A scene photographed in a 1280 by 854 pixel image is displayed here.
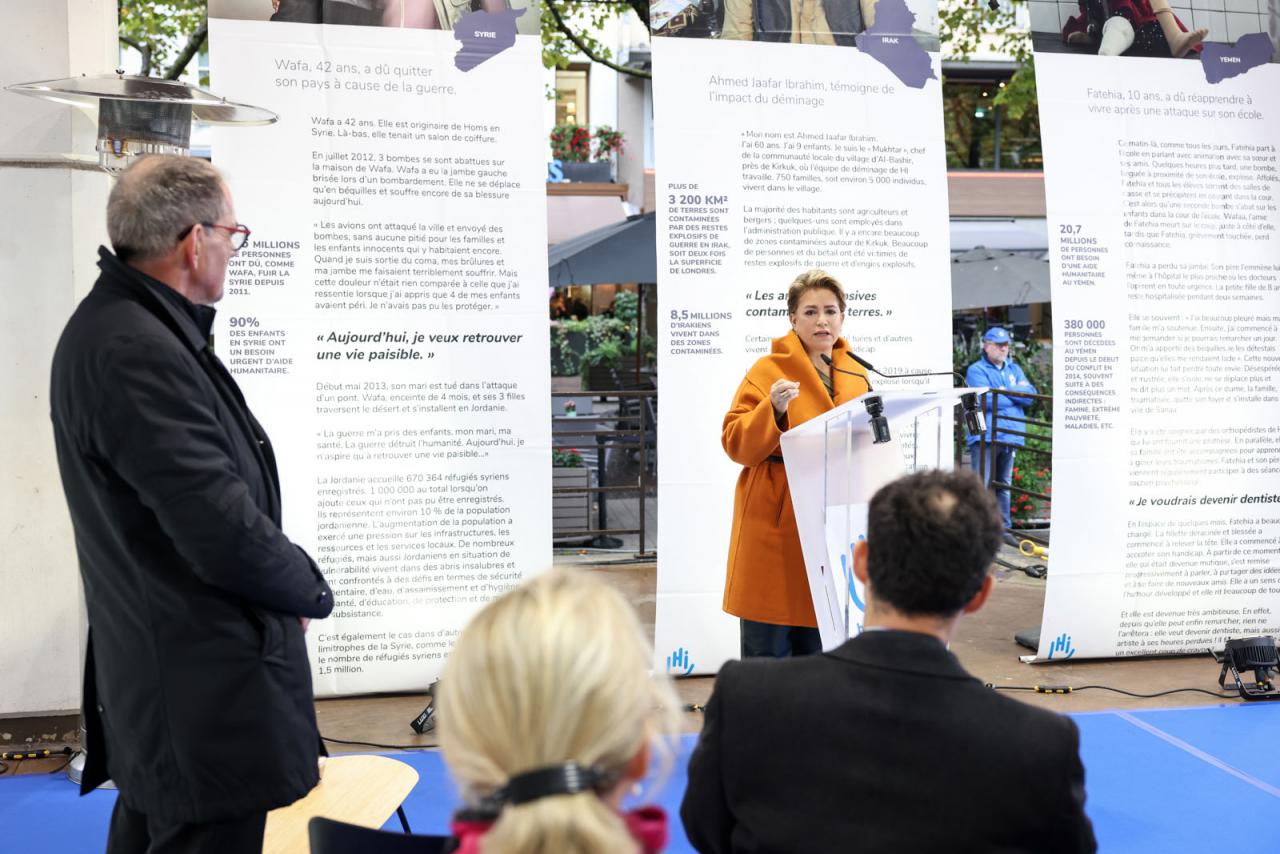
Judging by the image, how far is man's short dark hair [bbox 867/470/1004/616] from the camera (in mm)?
1628

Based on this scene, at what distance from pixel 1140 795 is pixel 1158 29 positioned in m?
3.43

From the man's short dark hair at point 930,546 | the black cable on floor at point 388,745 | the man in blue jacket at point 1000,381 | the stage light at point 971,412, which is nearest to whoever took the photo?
the man's short dark hair at point 930,546

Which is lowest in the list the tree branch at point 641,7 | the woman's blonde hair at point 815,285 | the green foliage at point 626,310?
the woman's blonde hair at point 815,285

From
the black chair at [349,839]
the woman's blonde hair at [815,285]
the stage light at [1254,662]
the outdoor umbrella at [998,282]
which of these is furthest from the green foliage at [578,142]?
the black chair at [349,839]

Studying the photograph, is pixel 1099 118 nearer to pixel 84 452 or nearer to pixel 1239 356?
pixel 1239 356

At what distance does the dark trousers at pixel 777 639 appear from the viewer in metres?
3.86

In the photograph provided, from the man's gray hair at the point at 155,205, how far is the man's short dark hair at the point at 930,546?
4.39 ft

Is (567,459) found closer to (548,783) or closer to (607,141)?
(548,783)

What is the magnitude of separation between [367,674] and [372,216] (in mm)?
1849

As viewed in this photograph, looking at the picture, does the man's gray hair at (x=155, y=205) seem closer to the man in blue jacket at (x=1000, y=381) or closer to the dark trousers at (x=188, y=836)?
the dark trousers at (x=188, y=836)

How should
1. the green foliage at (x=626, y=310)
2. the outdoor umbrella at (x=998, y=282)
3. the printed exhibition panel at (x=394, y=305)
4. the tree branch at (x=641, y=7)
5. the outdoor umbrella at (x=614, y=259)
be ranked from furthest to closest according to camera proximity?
the green foliage at (x=626, y=310) → the outdoor umbrella at (x=998, y=282) → the tree branch at (x=641, y=7) → the outdoor umbrella at (x=614, y=259) → the printed exhibition panel at (x=394, y=305)

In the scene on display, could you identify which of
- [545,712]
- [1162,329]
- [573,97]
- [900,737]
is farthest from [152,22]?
[573,97]

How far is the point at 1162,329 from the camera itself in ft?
17.9

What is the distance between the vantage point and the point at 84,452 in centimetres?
211
